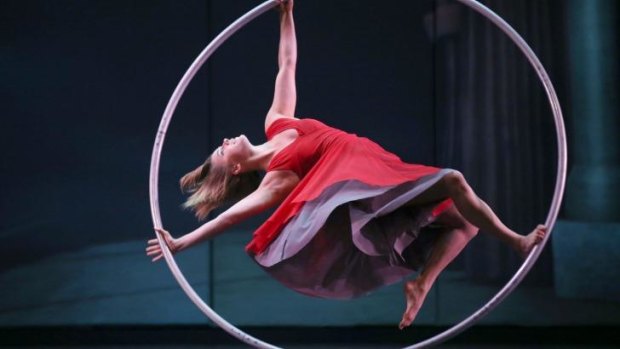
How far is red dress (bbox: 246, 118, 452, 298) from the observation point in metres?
4.54

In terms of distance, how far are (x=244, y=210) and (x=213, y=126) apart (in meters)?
1.73

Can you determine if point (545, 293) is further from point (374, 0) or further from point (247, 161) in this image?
point (247, 161)

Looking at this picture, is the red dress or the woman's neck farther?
the woman's neck

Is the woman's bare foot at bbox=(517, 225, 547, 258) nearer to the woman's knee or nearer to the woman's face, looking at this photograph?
the woman's knee

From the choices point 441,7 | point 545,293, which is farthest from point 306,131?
point 545,293

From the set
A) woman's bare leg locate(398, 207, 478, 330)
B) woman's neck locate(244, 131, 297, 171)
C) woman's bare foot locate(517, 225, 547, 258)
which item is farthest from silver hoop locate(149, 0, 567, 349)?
woman's neck locate(244, 131, 297, 171)

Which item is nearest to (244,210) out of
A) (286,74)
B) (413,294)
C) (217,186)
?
(217,186)

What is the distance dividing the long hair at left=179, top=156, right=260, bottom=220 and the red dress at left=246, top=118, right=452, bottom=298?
15 cm

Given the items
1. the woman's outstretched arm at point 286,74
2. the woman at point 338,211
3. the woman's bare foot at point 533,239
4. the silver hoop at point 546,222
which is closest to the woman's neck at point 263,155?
the woman at point 338,211

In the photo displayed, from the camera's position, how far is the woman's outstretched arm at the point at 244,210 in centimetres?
458

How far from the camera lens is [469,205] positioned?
4.57m

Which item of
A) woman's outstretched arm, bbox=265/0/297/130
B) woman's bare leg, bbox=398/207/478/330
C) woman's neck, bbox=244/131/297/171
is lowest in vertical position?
woman's bare leg, bbox=398/207/478/330

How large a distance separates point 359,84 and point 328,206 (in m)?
1.60

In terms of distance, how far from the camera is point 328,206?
14.9 feet
